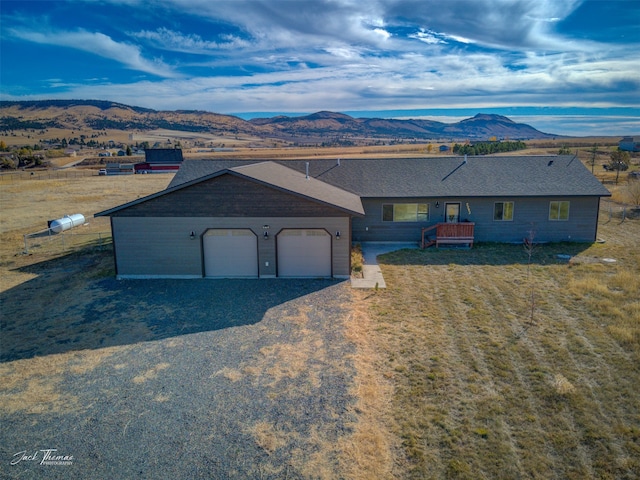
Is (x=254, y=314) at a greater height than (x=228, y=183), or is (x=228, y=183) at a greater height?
(x=228, y=183)

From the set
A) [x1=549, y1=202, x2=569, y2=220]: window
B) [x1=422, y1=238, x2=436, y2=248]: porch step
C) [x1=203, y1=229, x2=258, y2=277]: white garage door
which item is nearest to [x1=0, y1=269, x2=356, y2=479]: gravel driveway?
[x1=203, y1=229, x2=258, y2=277]: white garage door

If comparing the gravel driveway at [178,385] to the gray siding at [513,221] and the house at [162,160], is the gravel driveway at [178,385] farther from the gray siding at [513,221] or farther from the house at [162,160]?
the house at [162,160]

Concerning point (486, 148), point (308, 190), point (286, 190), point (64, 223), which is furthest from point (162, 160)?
point (286, 190)

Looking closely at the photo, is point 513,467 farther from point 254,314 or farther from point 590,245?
point 590,245

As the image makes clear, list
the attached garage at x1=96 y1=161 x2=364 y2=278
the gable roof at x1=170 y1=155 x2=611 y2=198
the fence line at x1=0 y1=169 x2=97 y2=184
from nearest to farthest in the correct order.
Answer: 1. the attached garage at x1=96 y1=161 x2=364 y2=278
2. the gable roof at x1=170 y1=155 x2=611 y2=198
3. the fence line at x1=0 y1=169 x2=97 y2=184

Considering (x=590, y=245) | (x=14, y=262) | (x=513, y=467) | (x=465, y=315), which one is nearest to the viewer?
(x=513, y=467)

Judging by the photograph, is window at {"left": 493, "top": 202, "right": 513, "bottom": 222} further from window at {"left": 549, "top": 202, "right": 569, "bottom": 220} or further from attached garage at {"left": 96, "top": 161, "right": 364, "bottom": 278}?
attached garage at {"left": 96, "top": 161, "right": 364, "bottom": 278}

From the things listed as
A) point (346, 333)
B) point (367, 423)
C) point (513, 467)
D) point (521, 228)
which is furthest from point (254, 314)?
point (521, 228)
